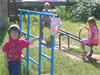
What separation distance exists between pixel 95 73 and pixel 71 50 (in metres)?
2.15

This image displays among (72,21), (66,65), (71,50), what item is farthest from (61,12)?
(66,65)

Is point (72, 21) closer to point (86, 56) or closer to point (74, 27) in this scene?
point (74, 27)

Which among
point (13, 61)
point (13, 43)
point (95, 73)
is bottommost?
point (95, 73)

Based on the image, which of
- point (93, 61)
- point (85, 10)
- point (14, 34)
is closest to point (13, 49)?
point (14, 34)

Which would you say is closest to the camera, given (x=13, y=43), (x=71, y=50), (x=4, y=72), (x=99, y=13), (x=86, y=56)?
(x=13, y=43)

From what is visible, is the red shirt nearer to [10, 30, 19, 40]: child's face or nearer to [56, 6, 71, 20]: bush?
[10, 30, 19, 40]: child's face

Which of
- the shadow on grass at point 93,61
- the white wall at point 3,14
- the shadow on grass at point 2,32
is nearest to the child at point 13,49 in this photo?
the shadow on grass at point 93,61

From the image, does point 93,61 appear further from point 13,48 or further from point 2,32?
point 2,32

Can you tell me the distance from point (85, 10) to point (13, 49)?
34.6 feet

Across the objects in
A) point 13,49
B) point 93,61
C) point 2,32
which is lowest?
point 93,61

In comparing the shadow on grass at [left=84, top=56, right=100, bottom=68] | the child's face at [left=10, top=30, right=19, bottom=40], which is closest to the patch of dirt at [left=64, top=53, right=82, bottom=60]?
the shadow on grass at [left=84, top=56, right=100, bottom=68]

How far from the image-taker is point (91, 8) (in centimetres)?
1435

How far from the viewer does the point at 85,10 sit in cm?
1417

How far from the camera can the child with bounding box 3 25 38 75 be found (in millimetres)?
4008
